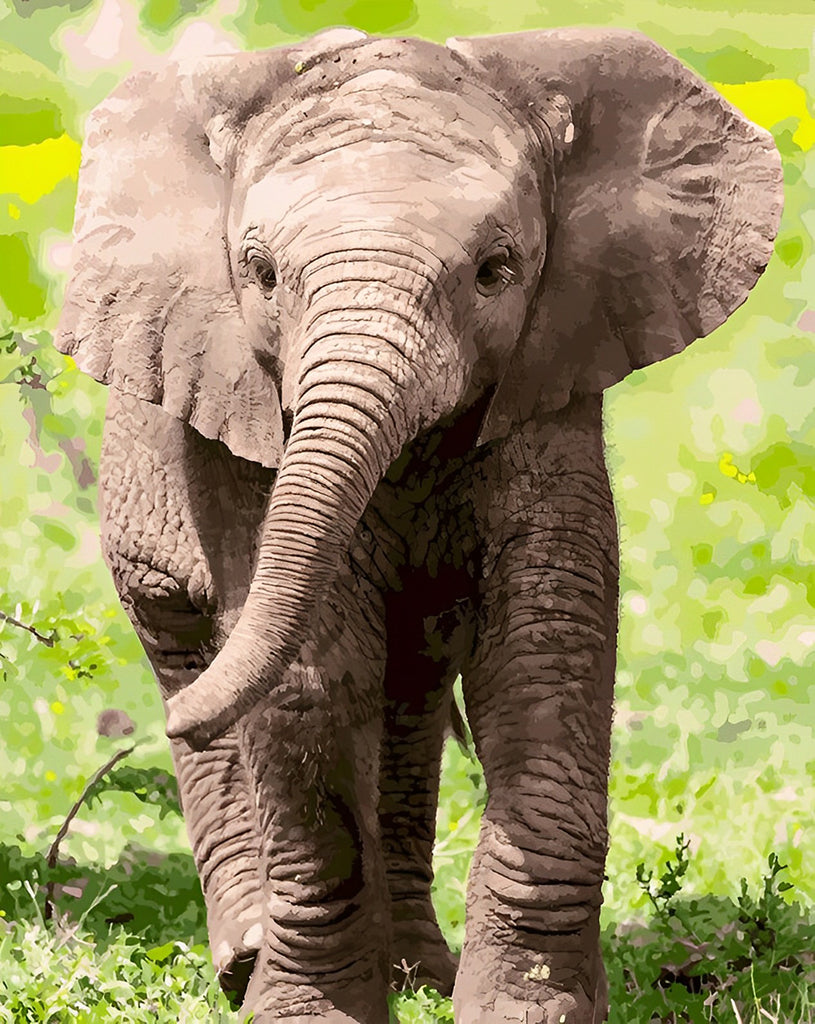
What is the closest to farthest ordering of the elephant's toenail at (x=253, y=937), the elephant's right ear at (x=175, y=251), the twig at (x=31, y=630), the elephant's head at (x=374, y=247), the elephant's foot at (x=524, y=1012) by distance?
1. the elephant's head at (x=374, y=247)
2. the elephant's right ear at (x=175, y=251)
3. the elephant's foot at (x=524, y=1012)
4. the elephant's toenail at (x=253, y=937)
5. the twig at (x=31, y=630)

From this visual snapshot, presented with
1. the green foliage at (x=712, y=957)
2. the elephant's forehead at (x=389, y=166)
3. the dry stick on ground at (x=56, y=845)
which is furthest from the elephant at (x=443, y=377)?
the dry stick on ground at (x=56, y=845)

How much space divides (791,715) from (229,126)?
371cm

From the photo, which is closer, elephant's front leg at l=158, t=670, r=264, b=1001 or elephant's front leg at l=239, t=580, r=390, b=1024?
elephant's front leg at l=239, t=580, r=390, b=1024

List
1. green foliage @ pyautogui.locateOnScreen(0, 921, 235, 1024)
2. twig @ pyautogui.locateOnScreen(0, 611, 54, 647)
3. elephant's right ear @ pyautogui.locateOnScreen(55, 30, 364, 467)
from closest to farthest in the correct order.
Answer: elephant's right ear @ pyautogui.locateOnScreen(55, 30, 364, 467)
green foliage @ pyautogui.locateOnScreen(0, 921, 235, 1024)
twig @ pyautogui.locateOnScreen(0, 611, 54, 647)

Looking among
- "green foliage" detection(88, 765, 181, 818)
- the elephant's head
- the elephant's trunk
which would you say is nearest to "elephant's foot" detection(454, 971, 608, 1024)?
the elephant's head

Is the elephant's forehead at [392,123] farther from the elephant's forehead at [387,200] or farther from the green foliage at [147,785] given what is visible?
the green foliage at [147,785]

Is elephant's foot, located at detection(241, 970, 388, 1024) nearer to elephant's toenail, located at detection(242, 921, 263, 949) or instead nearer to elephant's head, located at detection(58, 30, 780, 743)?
elephant's toenail, located at detection(242, 921, 263, 949)

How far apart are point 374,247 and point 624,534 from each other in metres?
4.89

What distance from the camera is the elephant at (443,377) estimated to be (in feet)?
14.3

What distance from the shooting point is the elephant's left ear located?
15.2 feet

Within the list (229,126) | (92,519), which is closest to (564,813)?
(229,126)

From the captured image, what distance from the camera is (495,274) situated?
14.3ft

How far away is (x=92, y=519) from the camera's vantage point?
949cm

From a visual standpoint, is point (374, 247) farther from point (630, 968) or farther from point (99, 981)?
point (630, 968)
